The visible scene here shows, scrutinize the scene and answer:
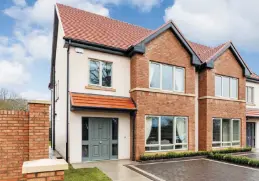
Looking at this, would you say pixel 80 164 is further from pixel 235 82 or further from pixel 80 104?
pixel 235 82

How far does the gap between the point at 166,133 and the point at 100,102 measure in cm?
461

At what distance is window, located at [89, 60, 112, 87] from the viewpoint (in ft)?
40.5

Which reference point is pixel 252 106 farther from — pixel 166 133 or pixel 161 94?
pixel 161 94

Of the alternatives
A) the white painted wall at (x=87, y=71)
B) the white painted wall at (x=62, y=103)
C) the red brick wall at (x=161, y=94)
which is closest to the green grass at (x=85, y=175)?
the white painted wall at (x=62, y=103)

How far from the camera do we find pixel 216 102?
15.4 m

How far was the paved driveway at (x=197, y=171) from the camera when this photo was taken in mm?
8758

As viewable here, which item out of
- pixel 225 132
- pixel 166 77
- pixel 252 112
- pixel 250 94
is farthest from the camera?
pixel 250 94

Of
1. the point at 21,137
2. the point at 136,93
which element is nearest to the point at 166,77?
the point at 136,93

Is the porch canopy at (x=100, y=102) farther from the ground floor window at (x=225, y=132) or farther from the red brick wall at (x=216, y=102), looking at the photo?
the ground floor window at (x=225, y=132)

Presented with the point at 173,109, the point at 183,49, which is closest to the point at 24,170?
the point at 173,109

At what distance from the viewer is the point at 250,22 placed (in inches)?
739

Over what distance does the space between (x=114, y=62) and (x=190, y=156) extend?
24.0 ft

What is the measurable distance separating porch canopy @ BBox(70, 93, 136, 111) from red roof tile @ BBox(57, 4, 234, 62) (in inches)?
119

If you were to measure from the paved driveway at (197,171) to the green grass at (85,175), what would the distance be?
6.07ft
